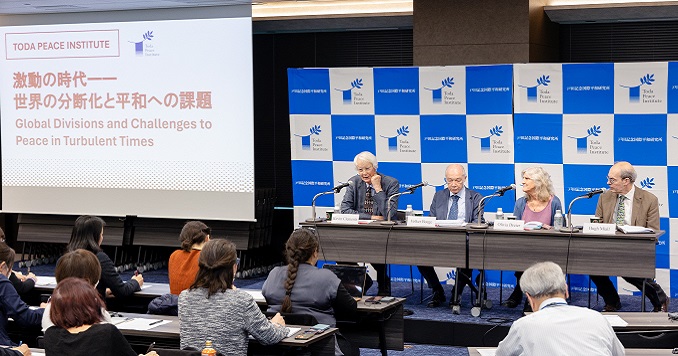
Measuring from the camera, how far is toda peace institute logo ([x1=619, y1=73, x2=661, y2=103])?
8.51m

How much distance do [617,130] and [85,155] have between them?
564 centimetres

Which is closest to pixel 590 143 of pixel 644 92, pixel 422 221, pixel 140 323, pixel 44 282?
pixel 644 92

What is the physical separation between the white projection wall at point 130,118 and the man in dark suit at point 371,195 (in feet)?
5.88

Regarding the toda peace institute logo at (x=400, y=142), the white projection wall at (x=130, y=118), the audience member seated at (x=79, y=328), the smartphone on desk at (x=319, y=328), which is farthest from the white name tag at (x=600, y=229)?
the audience member seated at (x=79, y=328)

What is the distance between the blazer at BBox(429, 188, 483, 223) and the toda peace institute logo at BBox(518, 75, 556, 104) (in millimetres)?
1348

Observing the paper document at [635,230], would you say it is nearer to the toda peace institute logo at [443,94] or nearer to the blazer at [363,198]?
the blazer at [363,198]

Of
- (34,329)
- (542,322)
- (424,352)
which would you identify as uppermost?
(542,322)

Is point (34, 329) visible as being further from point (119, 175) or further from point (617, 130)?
point (617, 130)

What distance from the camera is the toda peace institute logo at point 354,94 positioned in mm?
9617

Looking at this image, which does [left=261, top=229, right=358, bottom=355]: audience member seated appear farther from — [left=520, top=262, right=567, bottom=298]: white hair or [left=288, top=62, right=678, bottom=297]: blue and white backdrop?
[left=288, top=62, right=678, bottom=297]: blue and white backdrop

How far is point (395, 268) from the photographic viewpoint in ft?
31.7

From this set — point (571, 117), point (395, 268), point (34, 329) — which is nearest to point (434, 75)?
point (571, 117)

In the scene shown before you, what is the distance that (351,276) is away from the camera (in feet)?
19.1

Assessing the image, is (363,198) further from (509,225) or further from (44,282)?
(44,282)
